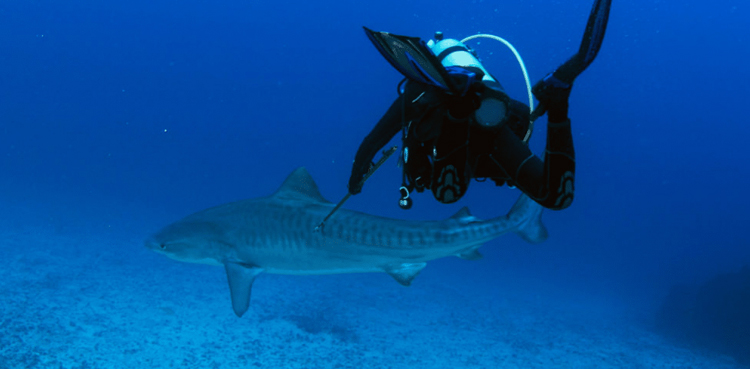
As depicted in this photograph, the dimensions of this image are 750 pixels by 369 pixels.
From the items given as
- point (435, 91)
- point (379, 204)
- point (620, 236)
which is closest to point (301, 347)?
point (435, 91)

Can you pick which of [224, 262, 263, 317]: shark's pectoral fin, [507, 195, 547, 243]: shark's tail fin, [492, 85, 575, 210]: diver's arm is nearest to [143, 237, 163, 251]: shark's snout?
[224, 262, 263, 317]: shark's pectoral fin

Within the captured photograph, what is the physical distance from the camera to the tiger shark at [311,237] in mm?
5305

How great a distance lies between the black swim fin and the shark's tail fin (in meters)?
2.64

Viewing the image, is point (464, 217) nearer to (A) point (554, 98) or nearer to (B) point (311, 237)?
(B) point (311, 237)

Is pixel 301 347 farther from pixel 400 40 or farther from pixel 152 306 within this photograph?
pixel 400 40

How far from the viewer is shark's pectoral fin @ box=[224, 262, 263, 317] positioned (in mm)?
5754

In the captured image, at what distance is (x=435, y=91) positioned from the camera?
119 inches

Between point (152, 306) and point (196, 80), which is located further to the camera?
point (196, 80)

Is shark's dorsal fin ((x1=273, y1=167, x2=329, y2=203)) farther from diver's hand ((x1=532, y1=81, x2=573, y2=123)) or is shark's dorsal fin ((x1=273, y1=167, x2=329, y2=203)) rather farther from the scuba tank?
diver's hand ((x1=532, y1=81, x2=573, y2=123))

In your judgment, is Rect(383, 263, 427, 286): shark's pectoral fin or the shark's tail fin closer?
the shark's tail fin

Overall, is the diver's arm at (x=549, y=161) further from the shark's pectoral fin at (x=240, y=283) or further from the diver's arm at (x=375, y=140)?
the shark's pectoral fin at (x=240, y=283)

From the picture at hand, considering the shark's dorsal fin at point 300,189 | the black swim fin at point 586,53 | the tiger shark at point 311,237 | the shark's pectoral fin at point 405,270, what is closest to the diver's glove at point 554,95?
the black swim fin at point 586,53

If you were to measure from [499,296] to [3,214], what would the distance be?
19761mm

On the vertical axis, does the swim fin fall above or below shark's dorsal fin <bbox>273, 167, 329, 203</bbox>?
below
